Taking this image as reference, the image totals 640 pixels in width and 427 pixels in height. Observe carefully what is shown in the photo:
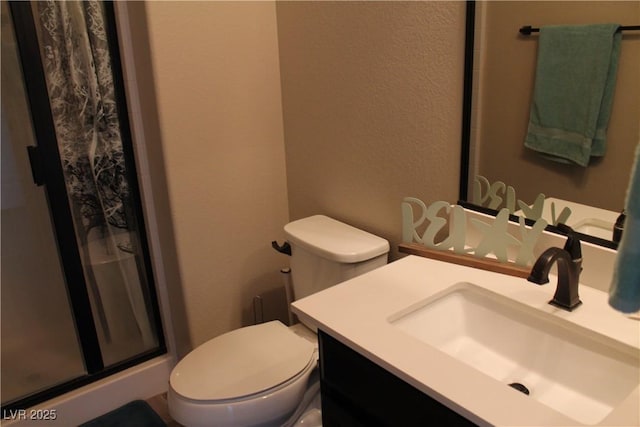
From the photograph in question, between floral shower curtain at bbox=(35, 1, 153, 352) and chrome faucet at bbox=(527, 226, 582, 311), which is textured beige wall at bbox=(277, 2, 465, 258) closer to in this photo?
chrome faucet at bbox=(527, 226, 582, 311)

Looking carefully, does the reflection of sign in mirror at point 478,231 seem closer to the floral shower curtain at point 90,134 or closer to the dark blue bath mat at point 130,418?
the floral shower curtain at point 90,134

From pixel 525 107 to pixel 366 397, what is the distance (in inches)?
32.3

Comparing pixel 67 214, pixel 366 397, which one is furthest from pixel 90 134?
pixel 366 397

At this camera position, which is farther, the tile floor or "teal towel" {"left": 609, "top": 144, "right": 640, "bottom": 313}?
the tile floor

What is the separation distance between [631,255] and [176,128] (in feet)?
5.05

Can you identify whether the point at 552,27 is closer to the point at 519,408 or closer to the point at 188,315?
the point at 519,408

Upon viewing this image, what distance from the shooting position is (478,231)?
1379 mm

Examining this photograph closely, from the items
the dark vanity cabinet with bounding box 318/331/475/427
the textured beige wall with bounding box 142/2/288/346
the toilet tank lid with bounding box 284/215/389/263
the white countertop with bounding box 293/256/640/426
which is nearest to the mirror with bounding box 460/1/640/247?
the white countertop with bounding box 293/256/640/426

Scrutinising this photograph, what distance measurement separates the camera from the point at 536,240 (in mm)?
1202

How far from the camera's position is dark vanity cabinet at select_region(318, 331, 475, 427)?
906 mm

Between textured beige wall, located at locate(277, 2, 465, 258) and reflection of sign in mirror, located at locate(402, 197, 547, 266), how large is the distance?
14 centimetres

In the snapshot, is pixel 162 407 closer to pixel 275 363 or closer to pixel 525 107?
pixel 275 363

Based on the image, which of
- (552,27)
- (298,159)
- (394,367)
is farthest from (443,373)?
(298,159)

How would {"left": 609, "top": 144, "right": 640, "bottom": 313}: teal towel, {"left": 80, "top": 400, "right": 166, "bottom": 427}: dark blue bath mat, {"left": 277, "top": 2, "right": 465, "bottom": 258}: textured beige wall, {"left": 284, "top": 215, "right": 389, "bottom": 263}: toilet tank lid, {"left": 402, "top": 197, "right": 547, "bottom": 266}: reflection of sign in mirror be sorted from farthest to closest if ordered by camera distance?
{"left": 80, "top": 400, "right": 166, "bottom": 427}: dark blue bath mat, {"left": 284, "top": 215, "right": 389, "bottom": 263}: toilet tank lid, {"left": 277, "top": 2, "right": 465, "bottom": 258}: textured beige wall, {"left": 402, "top": 197, "right": 547, "bottom": 266}: reflection of sign in mirror, {"left": 609, "top": 144, "right": 640, "bottom": 313}: teal towel
